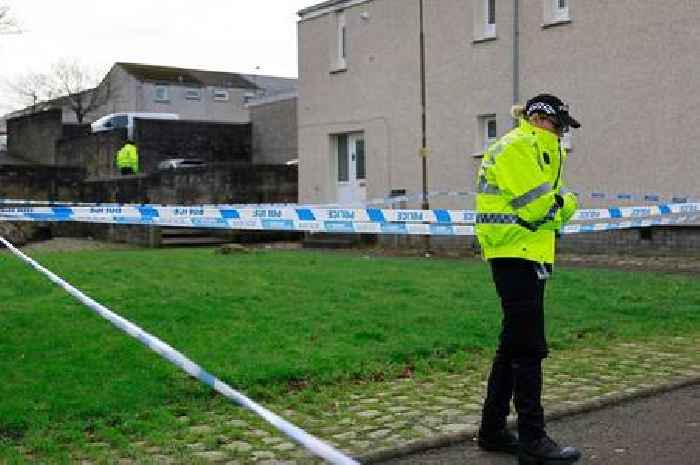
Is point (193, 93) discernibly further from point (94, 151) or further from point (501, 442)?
point (501, 442)

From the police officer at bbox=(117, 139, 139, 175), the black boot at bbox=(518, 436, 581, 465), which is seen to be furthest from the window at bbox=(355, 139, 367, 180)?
the black boot at bbox=(518, 436, 581, 465)

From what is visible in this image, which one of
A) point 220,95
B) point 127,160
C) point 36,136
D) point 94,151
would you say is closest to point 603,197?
point 127,160

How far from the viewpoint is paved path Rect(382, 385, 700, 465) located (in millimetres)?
5238

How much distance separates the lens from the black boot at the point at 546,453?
4.97m

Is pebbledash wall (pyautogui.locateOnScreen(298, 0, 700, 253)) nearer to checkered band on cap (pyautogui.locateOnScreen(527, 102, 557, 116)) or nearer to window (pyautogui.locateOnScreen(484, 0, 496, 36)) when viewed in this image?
window (pyautogui.locateOnScreen(484, 0, 496, 36))

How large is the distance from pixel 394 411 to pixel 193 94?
57.5m

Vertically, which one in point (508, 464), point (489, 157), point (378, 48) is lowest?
point (508, 464)

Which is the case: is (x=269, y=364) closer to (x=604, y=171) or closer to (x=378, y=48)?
(x=604, y=171)

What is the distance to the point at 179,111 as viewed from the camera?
61250mm

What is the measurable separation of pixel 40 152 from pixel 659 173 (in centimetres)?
3025

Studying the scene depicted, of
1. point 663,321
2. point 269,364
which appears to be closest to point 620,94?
point 663,321

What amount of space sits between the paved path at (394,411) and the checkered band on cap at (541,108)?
1.98 m

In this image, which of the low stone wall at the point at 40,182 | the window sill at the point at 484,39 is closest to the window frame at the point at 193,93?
the low stone wall at the point at 40,182

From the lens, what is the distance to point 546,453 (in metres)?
4.99
